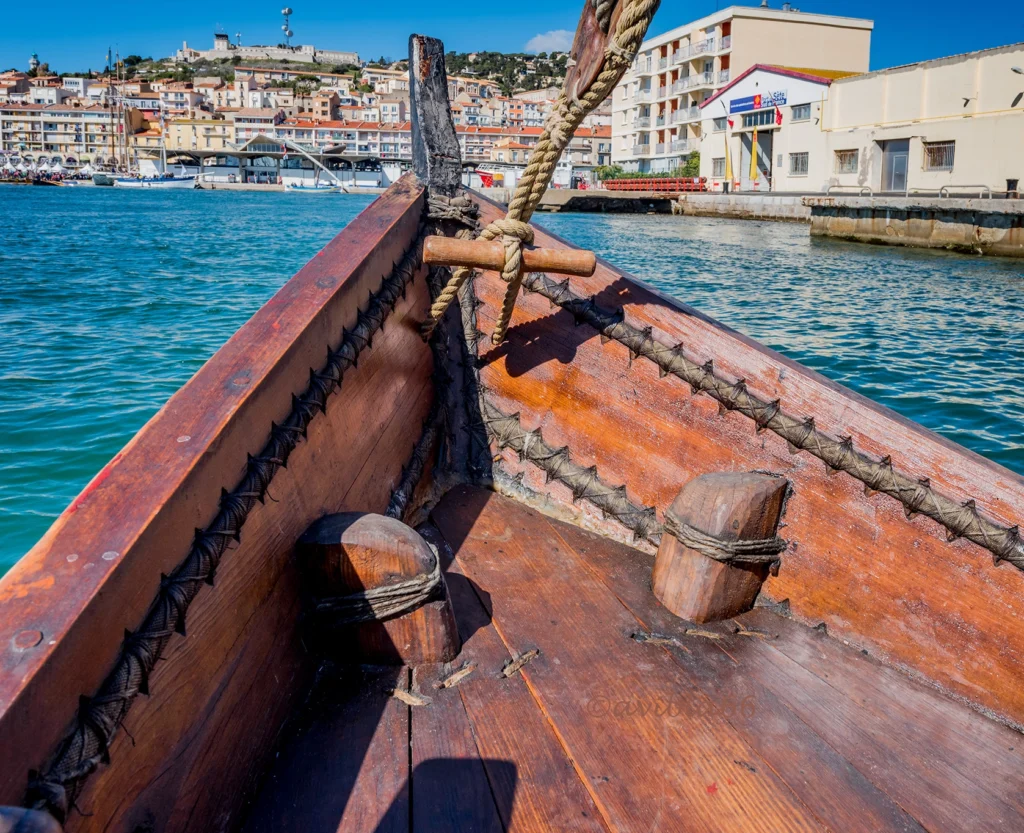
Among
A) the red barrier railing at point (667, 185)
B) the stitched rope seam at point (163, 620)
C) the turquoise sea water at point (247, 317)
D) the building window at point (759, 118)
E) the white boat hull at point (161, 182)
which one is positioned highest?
the building window at point (759, 118)

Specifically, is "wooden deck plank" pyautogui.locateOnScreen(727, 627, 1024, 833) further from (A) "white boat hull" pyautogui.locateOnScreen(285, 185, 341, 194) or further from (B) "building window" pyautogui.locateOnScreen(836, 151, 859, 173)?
(A) "white boat hull" pyautogui.locateOnScreen(285, 185, 341, 194)

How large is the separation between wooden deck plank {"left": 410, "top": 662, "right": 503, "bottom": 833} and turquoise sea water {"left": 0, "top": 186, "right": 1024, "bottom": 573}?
2.70m

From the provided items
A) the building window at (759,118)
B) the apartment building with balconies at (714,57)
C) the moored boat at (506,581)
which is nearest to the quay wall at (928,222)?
the building window at (759,118)

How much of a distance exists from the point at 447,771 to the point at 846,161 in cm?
3476

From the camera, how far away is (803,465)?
6.41 feet

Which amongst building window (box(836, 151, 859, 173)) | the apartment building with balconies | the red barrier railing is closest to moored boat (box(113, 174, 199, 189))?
the apartment building with balconies

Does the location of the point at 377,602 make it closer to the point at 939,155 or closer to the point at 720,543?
the point at 720,543

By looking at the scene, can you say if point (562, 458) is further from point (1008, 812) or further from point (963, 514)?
point (1008, 812)

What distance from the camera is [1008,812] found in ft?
4.53

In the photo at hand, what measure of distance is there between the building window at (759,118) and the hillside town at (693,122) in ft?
0.30

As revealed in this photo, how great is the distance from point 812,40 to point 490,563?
50795mm

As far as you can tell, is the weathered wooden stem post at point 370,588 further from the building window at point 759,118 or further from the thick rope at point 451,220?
the building window at point 759,118

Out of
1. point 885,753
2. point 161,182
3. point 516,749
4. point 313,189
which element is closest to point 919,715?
point 885,753

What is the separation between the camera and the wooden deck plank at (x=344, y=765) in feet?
4.07
